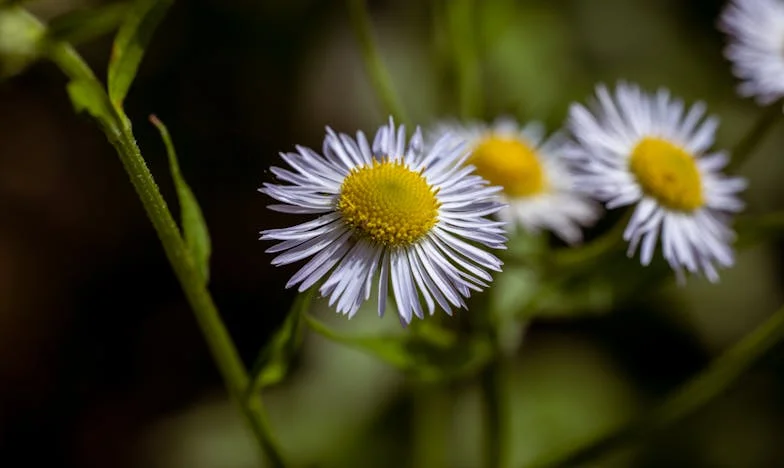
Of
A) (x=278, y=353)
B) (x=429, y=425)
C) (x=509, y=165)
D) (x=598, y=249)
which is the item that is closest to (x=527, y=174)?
(x=509, y=165)

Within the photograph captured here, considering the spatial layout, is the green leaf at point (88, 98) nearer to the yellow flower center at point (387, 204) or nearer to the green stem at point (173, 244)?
the green stem at point (173, 244)

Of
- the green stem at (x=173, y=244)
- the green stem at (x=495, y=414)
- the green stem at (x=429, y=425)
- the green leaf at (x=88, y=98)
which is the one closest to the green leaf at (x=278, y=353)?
the green stem at (x=173, y=244)

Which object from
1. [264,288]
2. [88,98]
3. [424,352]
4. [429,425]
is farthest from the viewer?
[264,288]

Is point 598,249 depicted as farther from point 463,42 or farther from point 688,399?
point 463,42

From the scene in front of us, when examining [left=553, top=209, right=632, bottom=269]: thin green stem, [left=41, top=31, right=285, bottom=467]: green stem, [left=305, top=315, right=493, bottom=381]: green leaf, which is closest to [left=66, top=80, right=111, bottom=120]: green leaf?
[left=41, top=31, right=285, bottom=467]: green stem

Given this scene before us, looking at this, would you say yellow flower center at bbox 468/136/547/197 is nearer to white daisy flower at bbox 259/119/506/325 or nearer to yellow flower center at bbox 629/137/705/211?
yellow flower center at bbox 629/137/705/211

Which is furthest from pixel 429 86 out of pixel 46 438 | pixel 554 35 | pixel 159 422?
pixel 46 438
